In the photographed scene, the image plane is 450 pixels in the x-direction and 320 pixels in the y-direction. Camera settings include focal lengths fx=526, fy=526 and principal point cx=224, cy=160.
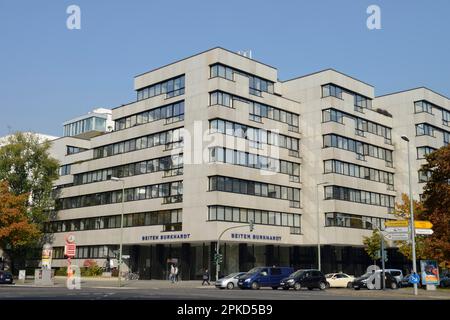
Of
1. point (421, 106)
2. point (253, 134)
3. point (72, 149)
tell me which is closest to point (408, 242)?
point (253, 134)

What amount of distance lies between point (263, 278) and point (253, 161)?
762 inches

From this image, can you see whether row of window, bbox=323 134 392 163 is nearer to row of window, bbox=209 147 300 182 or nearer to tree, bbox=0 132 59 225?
row of window, bbox=209 147 300 182

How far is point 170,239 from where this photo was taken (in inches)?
2247

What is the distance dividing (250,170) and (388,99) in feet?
97.9

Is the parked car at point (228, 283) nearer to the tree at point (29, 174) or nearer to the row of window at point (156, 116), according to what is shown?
the row of window at point (156, 116)

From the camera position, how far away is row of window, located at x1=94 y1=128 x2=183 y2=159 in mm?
59447

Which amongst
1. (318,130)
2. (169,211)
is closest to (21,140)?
(169,211)

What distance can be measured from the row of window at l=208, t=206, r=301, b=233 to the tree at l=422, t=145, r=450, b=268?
18.7m

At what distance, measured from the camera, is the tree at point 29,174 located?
67312mm

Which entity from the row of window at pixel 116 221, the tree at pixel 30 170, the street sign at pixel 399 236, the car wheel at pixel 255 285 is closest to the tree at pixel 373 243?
the row of window at pixel 116 221

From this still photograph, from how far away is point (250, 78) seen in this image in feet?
201
